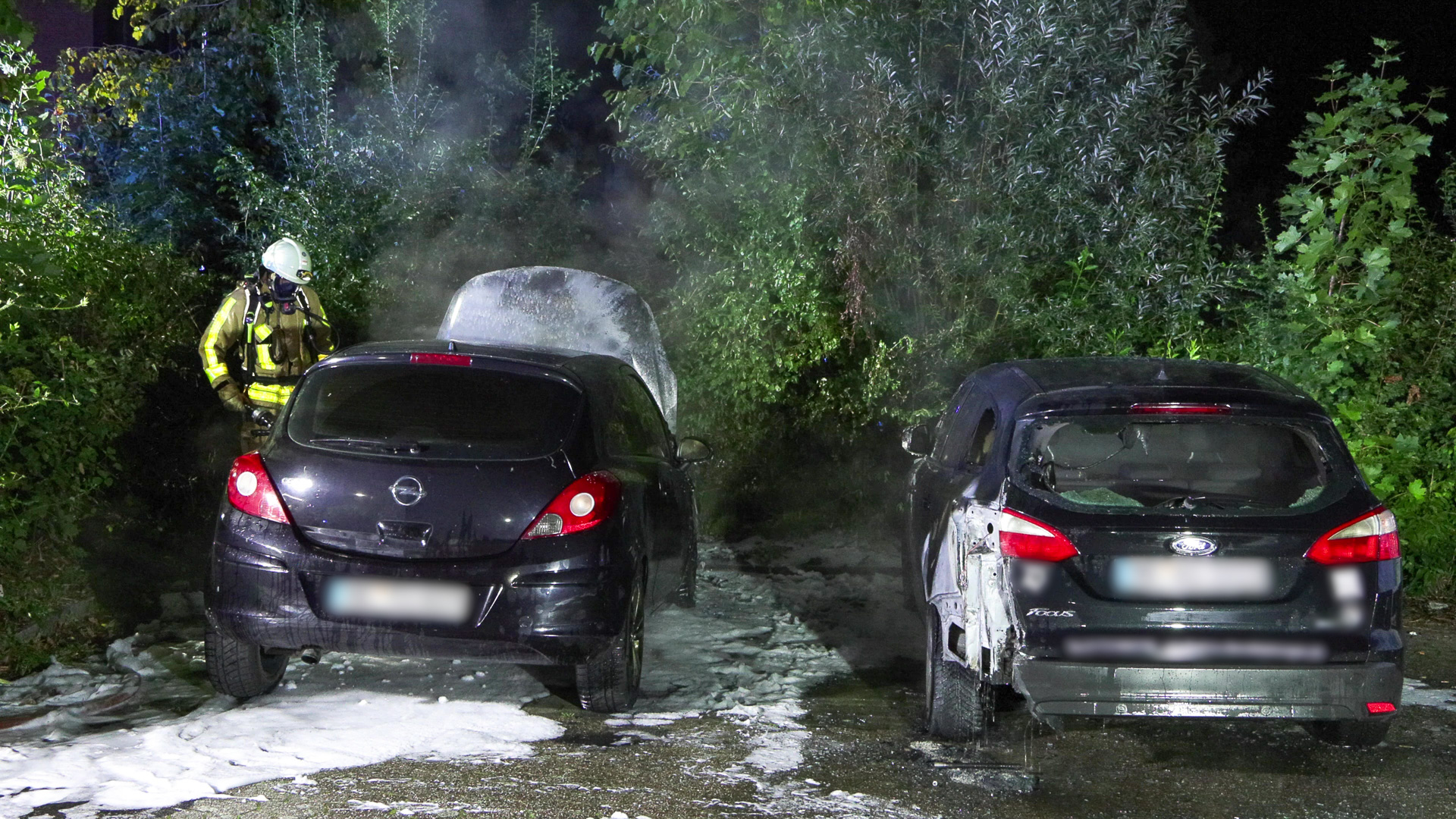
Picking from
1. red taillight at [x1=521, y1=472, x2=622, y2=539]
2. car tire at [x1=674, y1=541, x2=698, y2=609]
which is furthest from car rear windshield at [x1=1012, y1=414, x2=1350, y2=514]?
car tire at [x1=674, y1=541, x2=698, y2=609]

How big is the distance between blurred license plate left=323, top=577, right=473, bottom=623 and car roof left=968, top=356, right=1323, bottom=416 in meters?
2.25

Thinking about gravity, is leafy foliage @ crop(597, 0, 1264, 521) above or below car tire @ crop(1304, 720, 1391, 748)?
above

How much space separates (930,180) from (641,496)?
16.7 feet

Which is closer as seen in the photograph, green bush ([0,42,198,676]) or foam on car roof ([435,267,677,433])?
green bush ([0,42,198,676])

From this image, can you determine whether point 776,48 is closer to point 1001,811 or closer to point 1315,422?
point 1315,422

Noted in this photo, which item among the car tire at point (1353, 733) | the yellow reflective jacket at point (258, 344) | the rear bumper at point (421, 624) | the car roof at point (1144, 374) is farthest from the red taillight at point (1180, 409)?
the yellow reflective jacket at point (258, 344)

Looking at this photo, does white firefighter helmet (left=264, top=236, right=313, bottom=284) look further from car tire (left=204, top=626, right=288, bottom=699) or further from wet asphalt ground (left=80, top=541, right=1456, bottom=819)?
wet asphalt ground (left=80, top=541, right=1456, bottom=819)

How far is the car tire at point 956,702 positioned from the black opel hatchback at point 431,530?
1.22m

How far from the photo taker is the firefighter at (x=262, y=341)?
8.07 m

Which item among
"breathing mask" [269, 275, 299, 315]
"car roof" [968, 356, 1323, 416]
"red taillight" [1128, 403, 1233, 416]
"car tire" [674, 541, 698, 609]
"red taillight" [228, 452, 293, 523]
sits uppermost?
"breathing mask" [269, 275, 299, 315]

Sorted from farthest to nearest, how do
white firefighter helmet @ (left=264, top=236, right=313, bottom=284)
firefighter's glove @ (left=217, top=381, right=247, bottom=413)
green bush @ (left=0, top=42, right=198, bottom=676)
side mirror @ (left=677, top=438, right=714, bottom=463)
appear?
1. white firefighter helmet @ (left=264, top=236, right=313, bottom=284)
2. firefighter's glove @ (left=217, top=381, right=247, bottom=413)
3. side mirror @ (left=677, top=438, right=714, bottom=463)
4. green bush @ (left=0, top=42, right=198, bottom=676)

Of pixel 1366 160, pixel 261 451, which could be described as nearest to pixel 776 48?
pixel 1366 160

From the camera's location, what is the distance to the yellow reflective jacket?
8.07 m

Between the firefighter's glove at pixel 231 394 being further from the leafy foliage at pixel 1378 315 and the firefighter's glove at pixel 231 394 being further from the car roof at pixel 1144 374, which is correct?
the leafy foliage at pixel 1378 315
